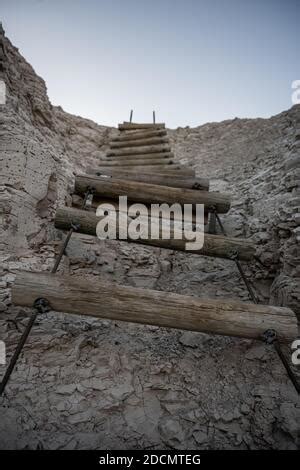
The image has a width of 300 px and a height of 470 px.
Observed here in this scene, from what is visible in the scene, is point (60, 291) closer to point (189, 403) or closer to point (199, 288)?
point (189, 403)

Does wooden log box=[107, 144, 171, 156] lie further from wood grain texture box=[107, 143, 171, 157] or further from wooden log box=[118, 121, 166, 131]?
wooden log box=[118, 121, 166, 131]

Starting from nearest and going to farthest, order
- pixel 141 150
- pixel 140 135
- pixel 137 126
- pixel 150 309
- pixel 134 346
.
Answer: pixel 150 309 → pixel 134 346 → pixel 141 150 → pixel 140 135 → pixel 137 126

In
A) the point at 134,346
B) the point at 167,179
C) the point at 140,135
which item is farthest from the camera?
the point at 140,135

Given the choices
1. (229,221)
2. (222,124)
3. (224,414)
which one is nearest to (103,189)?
(229,221)

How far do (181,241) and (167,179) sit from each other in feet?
5.08

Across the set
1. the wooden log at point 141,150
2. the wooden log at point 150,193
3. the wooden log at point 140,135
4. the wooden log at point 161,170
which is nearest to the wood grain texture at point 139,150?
the wooden log at point 141,150

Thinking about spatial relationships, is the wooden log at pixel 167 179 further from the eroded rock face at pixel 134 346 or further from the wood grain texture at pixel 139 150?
the wood grain texture at pixel 139 150

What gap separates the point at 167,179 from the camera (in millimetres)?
3973

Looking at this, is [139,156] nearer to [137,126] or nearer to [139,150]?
[139,150]

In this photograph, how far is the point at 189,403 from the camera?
6.84ft

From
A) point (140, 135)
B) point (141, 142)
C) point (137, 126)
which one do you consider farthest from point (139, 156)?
point (137, 126)

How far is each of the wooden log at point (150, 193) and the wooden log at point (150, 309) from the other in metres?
1.67

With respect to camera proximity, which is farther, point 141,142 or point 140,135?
point 140,135

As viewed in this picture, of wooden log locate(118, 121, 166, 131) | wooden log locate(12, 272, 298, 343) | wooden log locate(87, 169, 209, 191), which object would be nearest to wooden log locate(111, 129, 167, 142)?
wooden log locate(118, 121, 166, 131)
